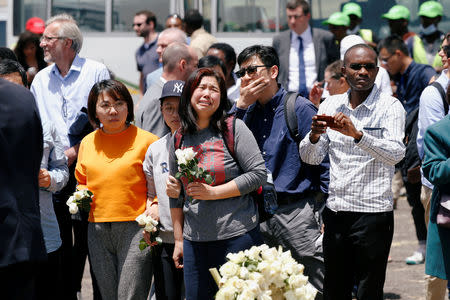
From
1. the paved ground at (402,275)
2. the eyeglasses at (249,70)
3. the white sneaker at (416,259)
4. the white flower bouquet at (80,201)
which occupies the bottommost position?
the paved ground at (402,275)

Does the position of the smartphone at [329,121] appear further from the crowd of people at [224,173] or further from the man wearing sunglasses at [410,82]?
the man wearing sunglasses at [410,82]

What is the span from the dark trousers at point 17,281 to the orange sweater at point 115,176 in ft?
6.58

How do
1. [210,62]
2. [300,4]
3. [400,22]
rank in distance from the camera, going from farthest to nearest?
[400,22] < [300,4] < [210,62]

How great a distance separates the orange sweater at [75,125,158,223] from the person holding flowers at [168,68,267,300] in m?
0.62

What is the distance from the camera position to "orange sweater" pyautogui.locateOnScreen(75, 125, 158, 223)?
561 cm

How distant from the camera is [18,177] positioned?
3.58 m

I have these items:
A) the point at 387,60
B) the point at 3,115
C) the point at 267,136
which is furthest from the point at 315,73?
the point at 3,115

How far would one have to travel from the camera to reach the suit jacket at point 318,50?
10203mm

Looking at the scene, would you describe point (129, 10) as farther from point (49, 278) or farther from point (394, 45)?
point (49, 278)

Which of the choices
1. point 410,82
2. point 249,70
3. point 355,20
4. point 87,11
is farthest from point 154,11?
point 249,70

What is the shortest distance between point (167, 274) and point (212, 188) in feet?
3.48

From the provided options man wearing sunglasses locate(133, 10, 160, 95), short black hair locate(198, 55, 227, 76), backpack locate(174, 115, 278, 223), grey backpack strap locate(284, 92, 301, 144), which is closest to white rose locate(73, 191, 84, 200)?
backpack locate(174, 115, 278, 223)

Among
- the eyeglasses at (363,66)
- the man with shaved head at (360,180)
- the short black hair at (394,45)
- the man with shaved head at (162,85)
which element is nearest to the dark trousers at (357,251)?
the man with shaved head at (360,180)

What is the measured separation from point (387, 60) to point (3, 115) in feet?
20.8
